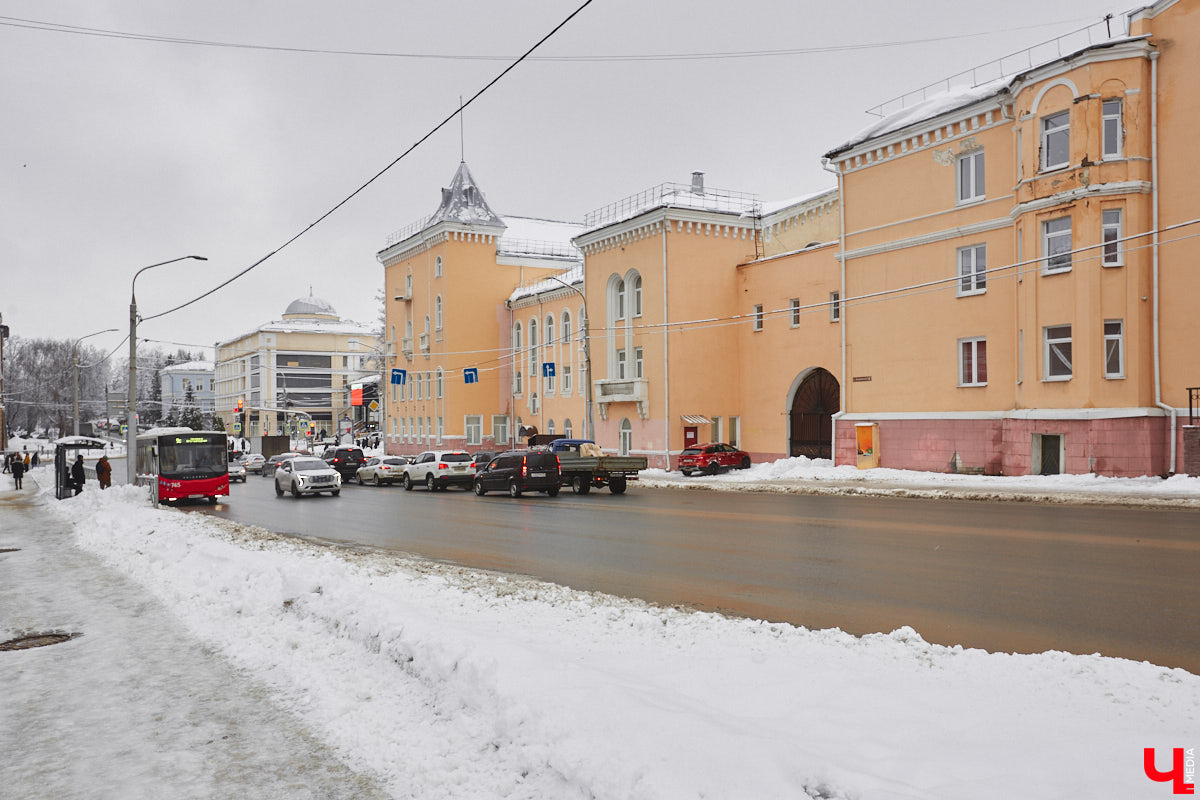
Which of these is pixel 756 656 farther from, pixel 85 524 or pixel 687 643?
pixel 85 524

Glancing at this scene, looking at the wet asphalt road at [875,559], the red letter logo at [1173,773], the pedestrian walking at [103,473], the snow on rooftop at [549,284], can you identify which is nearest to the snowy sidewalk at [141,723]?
the red letter logo at [1173,773]

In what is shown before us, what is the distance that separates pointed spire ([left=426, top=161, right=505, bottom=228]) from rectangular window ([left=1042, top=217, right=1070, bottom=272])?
143ft

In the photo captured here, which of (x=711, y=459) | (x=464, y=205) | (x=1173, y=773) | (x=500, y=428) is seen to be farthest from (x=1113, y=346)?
(x=464, y=205)

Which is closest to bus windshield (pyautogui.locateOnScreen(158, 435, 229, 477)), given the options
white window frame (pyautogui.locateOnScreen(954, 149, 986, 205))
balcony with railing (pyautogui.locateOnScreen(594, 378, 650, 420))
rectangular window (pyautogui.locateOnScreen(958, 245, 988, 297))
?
balcony with railing (pyautogui.locateOnScreen(594, 378, 650, 420))

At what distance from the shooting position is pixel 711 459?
1549 inches

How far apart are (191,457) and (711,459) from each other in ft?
70.2

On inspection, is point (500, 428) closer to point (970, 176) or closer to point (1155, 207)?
point (970, 176)

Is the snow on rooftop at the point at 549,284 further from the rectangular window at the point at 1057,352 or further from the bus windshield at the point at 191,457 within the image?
the rectangular window at the point at 1057,352

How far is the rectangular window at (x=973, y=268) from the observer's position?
30130 millimetres

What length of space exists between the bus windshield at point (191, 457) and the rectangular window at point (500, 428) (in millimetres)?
32052

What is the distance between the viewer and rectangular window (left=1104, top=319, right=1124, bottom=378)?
2561 centimetres

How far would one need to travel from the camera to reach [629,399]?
147 ft

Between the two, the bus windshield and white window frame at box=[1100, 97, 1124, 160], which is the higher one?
white window frame at box=[1100, 97, 1124, 160]

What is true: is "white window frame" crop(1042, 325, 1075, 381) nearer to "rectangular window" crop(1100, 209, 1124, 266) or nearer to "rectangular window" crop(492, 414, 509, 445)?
"rectangular window" crop(1100, 209, 1124, 266)
